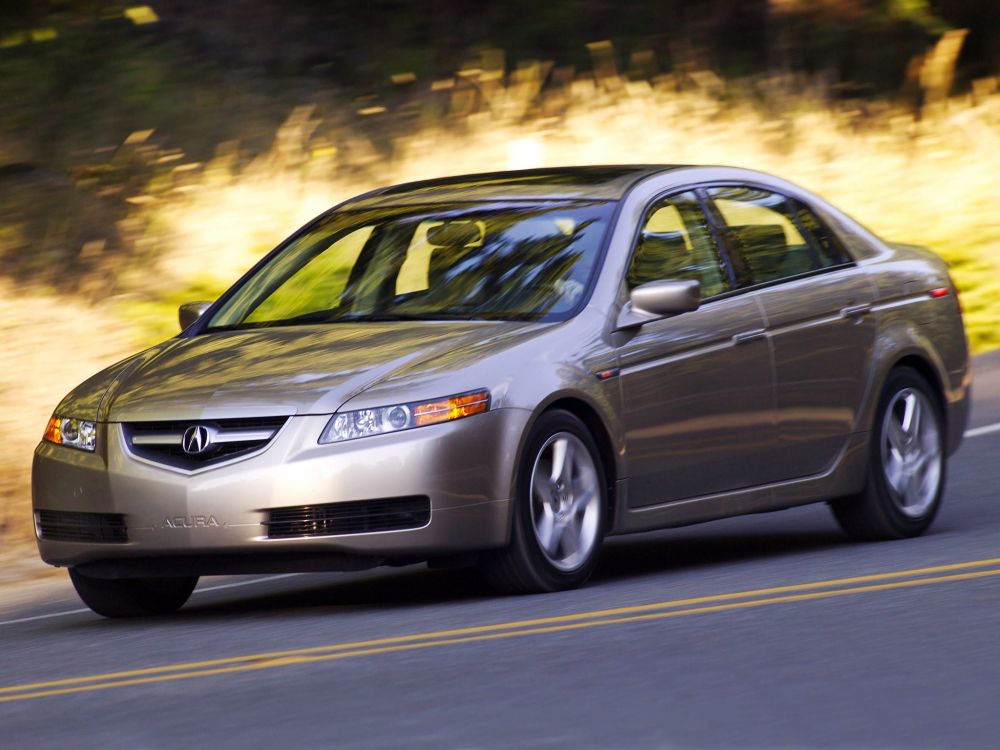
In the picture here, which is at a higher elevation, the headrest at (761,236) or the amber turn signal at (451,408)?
the amber turn signal at (451,408)

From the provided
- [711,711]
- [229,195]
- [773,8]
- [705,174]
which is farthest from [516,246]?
[773,8]

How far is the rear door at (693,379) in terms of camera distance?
883 centimetres

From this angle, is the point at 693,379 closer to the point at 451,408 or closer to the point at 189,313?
the point at 451,408

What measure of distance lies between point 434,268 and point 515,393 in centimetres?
118

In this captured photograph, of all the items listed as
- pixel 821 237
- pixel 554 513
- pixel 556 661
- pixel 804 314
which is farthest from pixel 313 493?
pixel 821 237

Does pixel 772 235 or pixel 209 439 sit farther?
pixel 772 235

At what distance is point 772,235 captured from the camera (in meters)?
9.96

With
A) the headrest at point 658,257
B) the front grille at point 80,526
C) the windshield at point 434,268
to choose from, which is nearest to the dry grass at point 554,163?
the windshield at point 434,268

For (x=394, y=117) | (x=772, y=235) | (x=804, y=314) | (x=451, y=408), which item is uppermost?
(x=451, y=408)

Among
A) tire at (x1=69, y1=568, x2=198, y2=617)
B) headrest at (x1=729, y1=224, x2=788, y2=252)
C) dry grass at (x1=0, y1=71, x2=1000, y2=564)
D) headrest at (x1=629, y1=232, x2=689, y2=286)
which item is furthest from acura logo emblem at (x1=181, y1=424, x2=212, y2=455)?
dry grass at (x1=0, y1=71, x2=1000, y2=564)

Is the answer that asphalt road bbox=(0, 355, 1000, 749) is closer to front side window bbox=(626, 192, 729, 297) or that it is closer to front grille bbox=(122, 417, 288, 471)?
front grille bbox=(122, 417, 288, 471)

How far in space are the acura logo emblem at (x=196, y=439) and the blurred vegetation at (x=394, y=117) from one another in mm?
6222

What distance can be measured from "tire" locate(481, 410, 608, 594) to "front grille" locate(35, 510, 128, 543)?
1328 millimetres

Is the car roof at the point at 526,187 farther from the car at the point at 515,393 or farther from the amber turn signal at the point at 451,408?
the amber turn signal at the point at 451,408
